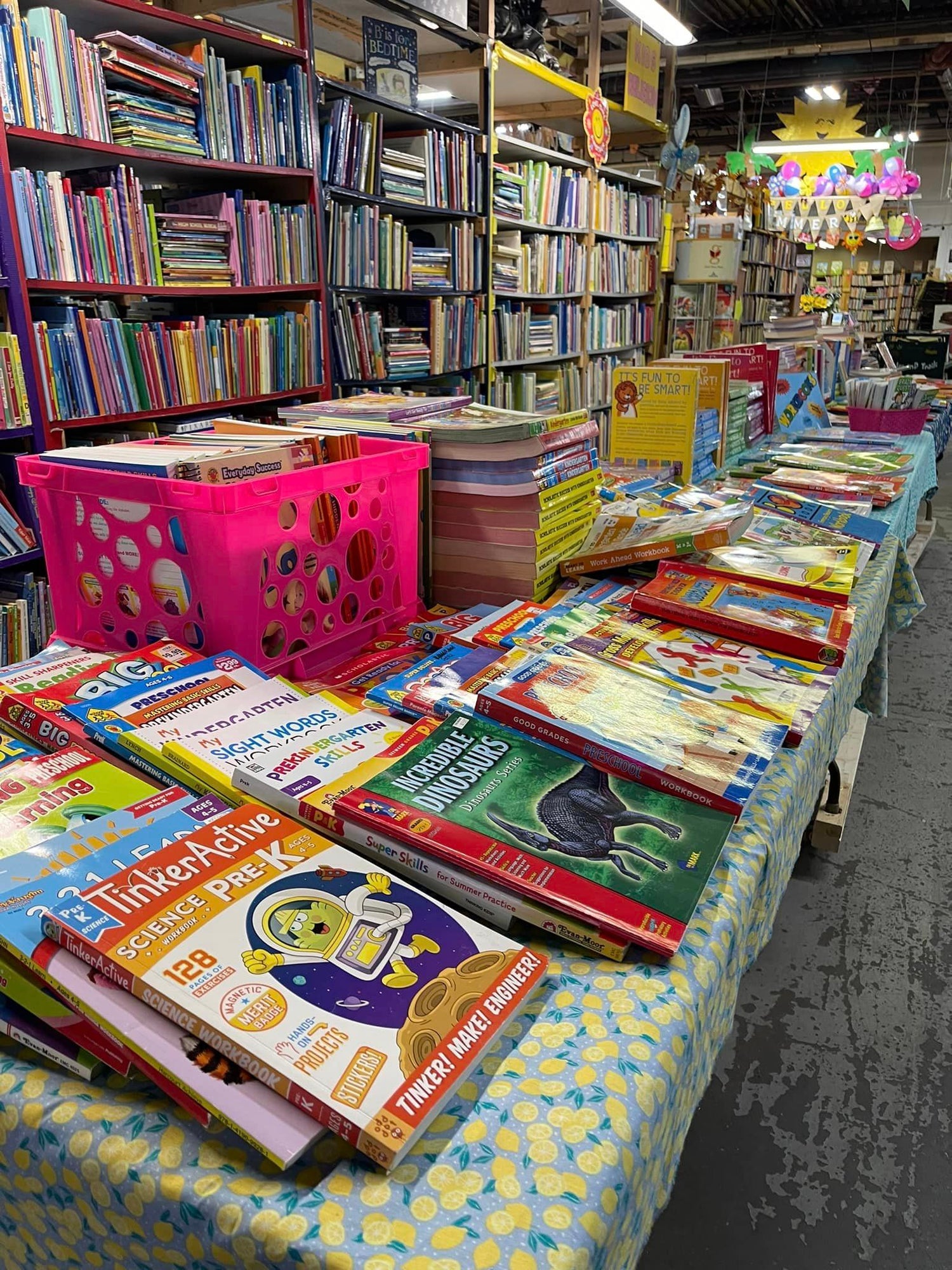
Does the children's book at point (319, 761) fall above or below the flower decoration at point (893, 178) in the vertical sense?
below

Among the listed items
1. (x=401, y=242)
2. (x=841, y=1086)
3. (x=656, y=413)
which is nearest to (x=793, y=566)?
(x=841, y=1086)

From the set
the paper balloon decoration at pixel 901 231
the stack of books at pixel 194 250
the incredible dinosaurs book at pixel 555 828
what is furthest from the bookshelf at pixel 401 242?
the paper balloon decoration at pixel 901 231

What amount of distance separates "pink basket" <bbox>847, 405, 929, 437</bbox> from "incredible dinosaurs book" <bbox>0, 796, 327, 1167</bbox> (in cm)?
397

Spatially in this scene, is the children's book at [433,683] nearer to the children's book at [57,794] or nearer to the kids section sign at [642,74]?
the children's book at [57,794]

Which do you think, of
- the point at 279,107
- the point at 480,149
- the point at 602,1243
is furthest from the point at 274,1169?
the point at 480,149

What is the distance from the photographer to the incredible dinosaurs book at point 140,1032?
1.90ft

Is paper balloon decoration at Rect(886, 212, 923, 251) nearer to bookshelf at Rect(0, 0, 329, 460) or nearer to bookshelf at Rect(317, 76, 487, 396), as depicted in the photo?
bookshelf at Rect(317, 76, 487, 396)

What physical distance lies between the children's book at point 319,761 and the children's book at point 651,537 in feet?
2.24

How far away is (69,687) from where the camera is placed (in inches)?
44.1

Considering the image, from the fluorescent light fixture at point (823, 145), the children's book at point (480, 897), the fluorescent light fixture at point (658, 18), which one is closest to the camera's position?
the children's book at point (480, 897)

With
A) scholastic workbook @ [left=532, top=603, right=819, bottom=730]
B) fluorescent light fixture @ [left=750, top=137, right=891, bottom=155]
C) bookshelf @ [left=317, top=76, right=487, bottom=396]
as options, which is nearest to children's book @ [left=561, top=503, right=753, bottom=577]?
scholastic workbook @ [left=532, top=603, right=819, bottom=730]

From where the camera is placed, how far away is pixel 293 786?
3.03ft

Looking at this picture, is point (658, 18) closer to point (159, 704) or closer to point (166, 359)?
point (166, 359)

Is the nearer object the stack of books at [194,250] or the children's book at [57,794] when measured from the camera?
the children's book at [57,794]
